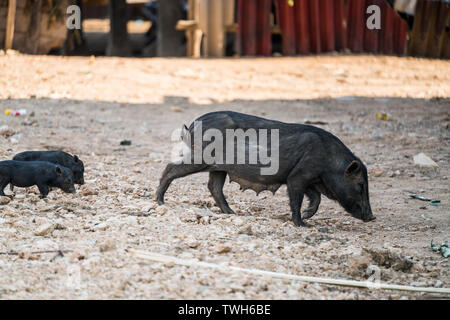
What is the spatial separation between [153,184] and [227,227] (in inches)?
71.7

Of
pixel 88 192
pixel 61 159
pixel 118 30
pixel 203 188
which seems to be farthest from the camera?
pixel 118 30

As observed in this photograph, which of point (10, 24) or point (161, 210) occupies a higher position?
point (10, 24)

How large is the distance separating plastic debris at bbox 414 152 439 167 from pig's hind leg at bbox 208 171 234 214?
10.0ft

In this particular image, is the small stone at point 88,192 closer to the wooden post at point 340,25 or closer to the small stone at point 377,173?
the small stone at point 377,173

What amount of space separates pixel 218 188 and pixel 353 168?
1233 millimetres

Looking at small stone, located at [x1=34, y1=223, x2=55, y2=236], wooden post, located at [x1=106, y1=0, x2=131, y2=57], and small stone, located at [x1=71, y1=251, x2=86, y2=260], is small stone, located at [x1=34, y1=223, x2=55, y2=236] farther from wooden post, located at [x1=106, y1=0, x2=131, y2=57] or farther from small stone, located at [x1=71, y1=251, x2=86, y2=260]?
wooden post, located at [x1=106, y1=0, x2=131, y2=57]

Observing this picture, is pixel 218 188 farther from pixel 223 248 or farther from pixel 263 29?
pixel 263 29

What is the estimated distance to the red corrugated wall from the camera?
14281 millimetres

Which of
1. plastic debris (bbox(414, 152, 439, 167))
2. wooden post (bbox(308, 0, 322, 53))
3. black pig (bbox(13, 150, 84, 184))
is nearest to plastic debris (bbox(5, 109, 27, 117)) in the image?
black pig (bbox(13, 150, 84, 184))

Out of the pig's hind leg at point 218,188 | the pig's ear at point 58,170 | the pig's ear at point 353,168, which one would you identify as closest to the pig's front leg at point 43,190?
the pig's ear at point 58,170

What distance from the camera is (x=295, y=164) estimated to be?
18.6 feet

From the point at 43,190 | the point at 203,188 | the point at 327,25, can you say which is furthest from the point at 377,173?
the point at 327,25

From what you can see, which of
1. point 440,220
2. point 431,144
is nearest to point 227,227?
point 440,220
